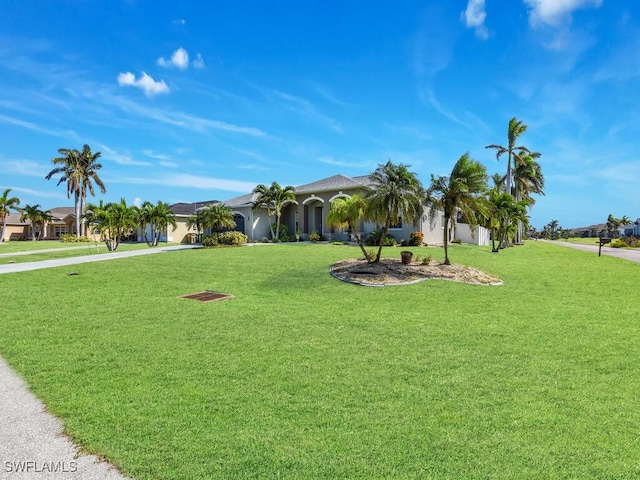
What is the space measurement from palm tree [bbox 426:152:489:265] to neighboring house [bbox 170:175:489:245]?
483 inches

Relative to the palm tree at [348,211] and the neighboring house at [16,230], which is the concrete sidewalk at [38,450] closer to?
the palm tree at [348,211]

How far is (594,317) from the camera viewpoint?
8.13 meters

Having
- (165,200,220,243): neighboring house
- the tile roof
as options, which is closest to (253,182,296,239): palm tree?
the tile roof

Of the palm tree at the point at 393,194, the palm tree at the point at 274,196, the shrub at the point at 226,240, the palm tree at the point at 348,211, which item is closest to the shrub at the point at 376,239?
Answer: the palm tree at the point at 274,196

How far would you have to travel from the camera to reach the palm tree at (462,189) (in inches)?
568

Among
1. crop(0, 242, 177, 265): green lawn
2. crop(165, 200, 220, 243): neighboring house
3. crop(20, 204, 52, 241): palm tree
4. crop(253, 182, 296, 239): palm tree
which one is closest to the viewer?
crop(0, 242, 177, 265): green lawn

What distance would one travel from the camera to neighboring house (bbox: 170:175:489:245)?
28.3m

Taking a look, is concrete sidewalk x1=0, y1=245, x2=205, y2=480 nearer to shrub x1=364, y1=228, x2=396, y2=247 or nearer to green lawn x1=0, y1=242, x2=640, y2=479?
green lawn x1=0, y1=242, x2=640, y2=479

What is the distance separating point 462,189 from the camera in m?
14.3

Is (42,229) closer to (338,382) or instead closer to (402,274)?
(402,274)

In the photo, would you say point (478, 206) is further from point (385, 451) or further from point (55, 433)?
point (55, 433)

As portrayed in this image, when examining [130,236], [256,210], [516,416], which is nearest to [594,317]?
[516,416]

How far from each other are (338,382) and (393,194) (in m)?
10.3

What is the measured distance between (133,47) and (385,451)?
744 inches
